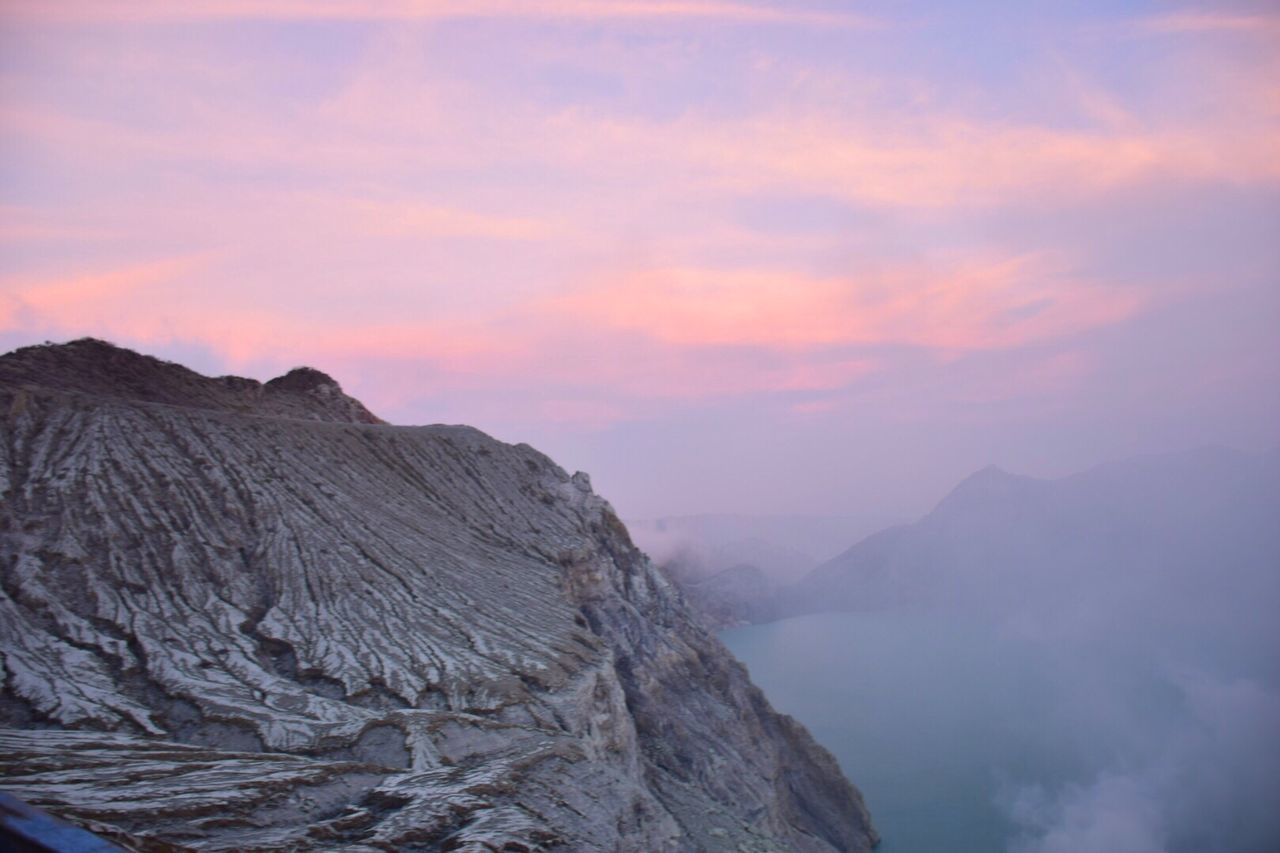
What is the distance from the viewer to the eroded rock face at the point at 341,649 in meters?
8.61

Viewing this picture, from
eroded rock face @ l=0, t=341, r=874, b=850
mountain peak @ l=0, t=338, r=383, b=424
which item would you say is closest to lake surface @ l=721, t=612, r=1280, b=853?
eroded rock face @ l=0, t=341, r=874, b=850

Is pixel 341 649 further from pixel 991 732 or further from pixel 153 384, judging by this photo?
pixel 991 732

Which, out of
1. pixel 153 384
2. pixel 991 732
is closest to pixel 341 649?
pixel 153 384

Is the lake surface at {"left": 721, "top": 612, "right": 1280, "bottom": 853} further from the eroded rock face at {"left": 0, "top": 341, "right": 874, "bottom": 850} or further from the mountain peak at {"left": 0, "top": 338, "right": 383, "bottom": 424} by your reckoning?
the mountain peak at {"left": 0, "top": 338, "right": 383, "bottom": 424}

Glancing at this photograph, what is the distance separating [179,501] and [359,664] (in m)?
7.13

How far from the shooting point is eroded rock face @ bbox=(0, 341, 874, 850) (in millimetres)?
8609

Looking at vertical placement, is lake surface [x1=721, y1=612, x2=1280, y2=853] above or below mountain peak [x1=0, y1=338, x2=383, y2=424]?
below

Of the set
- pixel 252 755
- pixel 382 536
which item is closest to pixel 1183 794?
pixel 382 536

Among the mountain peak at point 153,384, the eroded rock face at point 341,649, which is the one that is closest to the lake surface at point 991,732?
the eroded rock face at point 341,649

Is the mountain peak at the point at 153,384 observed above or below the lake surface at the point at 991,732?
above

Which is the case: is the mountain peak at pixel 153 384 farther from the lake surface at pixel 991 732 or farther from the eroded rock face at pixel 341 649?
the lake surface at pixel 991 732

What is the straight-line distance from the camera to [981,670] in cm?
6406

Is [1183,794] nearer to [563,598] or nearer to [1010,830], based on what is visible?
[1010,830]

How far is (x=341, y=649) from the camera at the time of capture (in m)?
15.2
